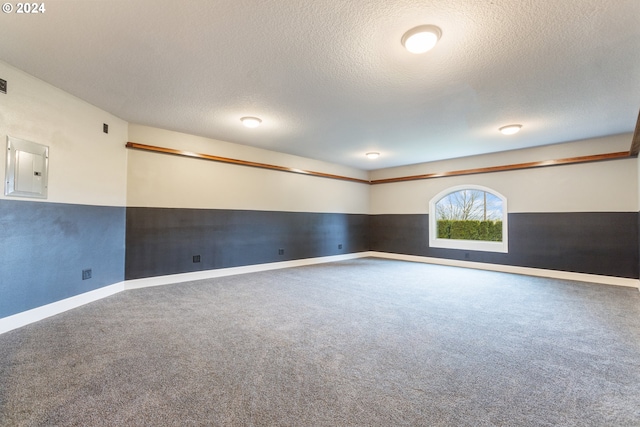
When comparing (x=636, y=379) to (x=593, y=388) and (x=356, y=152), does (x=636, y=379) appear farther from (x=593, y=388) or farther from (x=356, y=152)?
(x=356, y=152)

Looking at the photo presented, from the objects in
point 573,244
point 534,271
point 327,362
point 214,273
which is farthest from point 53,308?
point 573,244

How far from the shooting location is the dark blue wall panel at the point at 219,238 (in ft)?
15.7

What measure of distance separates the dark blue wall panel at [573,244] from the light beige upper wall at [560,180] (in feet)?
0.60

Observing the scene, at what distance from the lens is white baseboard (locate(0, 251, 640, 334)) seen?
123 inches

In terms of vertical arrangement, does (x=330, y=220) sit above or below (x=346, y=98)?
below

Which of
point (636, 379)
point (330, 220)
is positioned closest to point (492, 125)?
point (636, 379)

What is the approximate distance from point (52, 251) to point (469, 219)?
8.18m

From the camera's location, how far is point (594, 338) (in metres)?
2.71

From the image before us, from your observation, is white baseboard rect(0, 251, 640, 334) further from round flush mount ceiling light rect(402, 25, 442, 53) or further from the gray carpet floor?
round flush mount ceiling light rect(402, 25, 442, 53)

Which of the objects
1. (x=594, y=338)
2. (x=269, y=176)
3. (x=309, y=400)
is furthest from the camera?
(x=269, y=176)

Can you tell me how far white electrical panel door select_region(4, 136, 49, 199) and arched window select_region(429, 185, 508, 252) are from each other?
25.0 ft

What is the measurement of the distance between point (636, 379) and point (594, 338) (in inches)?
30.7

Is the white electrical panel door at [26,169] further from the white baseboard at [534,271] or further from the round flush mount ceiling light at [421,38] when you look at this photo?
the white baseboard at [534,271]
